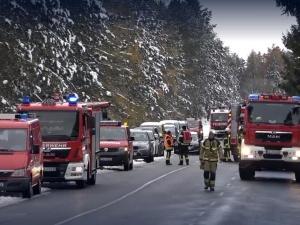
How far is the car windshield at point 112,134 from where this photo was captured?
41.3 m

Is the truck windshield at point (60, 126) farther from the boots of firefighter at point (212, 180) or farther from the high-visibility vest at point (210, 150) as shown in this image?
the boots of firefighter at point (212, 180)

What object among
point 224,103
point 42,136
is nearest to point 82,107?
point 42,136

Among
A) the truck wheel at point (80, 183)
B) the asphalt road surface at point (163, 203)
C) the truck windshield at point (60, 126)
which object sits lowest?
the asphalt road surface at point (163, 203)

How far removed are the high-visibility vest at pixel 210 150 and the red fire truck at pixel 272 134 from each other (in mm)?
5441

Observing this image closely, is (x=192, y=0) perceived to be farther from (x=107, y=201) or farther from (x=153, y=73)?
(x=107, y=201)

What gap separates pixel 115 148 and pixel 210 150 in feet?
40.4

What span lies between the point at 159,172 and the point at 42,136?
1159 centimetres

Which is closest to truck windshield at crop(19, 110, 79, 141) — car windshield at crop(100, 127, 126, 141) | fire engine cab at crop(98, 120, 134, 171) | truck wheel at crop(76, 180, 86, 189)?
truck wheel at crop(76, 180, 86, 189)

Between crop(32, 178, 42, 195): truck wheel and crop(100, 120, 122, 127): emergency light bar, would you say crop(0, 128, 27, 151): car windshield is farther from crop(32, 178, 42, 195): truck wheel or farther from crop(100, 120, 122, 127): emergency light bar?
crop(100, 120, 122, 127): emergency light bar

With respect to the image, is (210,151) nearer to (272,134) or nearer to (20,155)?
(272,134)

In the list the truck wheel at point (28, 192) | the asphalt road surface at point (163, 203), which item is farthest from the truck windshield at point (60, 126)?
the truck wheel at point (28, 192)

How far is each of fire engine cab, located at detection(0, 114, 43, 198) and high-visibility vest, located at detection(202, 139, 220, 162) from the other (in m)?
4.97

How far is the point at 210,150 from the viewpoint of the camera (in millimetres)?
28641

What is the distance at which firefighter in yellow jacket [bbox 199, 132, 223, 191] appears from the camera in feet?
93.2
